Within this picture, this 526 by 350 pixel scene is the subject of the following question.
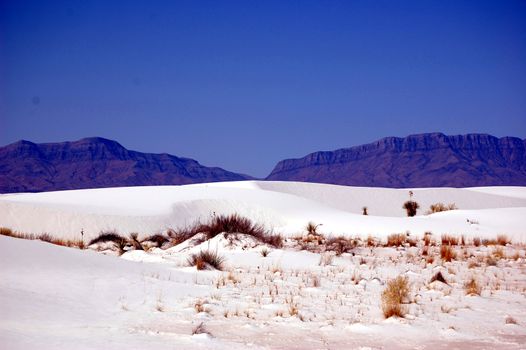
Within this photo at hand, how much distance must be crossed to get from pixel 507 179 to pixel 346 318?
583 ft

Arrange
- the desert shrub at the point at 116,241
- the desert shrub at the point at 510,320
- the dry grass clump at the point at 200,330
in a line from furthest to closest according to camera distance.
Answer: the desert shrub at the point at 116,241 < the desert shrub at the point at 510,320 < the dry grass clump at the point at 200,330

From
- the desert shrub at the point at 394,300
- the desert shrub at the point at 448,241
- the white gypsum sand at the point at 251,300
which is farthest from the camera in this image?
the desert shrub at the point at 448,241

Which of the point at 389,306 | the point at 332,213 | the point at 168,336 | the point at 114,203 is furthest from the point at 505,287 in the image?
the point at 114,203

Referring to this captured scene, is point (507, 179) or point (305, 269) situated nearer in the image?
point (305, 269)

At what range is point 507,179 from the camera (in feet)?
558

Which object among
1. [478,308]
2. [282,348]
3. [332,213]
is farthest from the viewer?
[332,213]

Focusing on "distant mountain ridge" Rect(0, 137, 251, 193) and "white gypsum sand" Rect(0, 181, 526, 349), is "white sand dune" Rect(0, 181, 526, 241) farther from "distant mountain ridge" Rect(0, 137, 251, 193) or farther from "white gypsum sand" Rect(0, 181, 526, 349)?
"distant mountain ridge" Rect(0, 137, 251, 193)

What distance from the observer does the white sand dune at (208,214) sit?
2272cm

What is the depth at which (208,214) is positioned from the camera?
1171 inches

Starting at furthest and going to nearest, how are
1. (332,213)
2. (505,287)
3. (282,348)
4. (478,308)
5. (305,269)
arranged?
1. (332,213)
2. (305,269)
3. (505,287)
4. (478,308)
5. (282,348)

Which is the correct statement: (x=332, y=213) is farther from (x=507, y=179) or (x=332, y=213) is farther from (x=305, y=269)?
(x=507, y=179)

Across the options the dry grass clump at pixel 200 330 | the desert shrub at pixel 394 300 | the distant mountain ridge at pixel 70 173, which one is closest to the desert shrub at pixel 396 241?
the desert shrub at pixel 394 300

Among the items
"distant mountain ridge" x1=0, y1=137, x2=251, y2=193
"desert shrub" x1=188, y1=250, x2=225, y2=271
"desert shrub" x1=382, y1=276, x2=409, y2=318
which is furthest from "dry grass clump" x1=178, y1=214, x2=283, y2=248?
"distant mountain ridge" x1=0, y1=137, x2=251, y2=193

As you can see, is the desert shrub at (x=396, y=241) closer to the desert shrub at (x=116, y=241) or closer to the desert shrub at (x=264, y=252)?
the desert shrub at (x=264, y=252)
